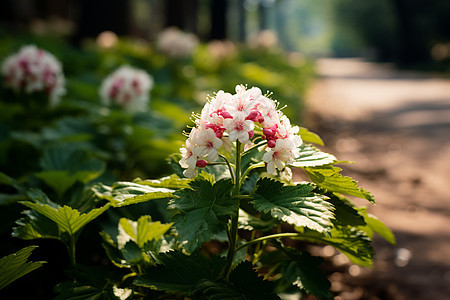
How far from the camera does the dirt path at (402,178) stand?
8.46 ft

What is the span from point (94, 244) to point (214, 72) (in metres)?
6.11

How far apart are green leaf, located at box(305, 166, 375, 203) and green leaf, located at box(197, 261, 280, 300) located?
1.06ft

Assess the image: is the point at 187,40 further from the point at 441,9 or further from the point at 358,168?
the point at 441,9

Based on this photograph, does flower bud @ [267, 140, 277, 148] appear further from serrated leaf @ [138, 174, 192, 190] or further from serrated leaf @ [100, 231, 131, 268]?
serrated leaf @ [100, 231, 131, 268]

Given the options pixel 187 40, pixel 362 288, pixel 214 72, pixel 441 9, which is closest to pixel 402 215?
pixel 362 288

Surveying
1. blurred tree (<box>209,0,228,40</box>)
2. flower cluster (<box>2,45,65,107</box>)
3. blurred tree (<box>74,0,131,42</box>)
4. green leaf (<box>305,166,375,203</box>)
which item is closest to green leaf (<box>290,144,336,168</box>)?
green leaf (<box>305,166,375,203</box>)

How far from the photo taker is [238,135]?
47.1 inches

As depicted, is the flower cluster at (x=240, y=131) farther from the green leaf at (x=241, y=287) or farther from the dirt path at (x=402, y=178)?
the dirt path at (x=402, y=178)

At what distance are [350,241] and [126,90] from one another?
7.72 feet

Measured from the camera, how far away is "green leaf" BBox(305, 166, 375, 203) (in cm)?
127

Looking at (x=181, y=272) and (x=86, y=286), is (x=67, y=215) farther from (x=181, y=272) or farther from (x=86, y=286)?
(x=181, y=272)

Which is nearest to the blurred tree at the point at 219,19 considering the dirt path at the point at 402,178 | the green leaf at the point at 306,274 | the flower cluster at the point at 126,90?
the dirt path at the point at 402,178

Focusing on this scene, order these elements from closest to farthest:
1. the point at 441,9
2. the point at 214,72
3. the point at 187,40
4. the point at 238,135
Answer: the point at 238,135 < the point at 187,40 < the point at 214,72 < the point at 441,9

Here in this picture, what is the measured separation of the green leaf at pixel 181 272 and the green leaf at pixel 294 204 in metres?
0.25
